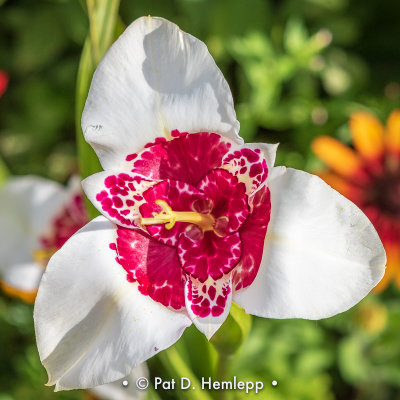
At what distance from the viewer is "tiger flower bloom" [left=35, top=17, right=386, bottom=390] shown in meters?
0.53

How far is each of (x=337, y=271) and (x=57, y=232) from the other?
68 centimetres

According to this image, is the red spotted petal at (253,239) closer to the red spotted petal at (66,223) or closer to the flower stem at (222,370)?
the flower stem at (222,370)

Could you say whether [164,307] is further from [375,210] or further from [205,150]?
[375,210]

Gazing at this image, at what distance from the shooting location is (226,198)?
0.65 m

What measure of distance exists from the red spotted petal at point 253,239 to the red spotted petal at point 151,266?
60 mm

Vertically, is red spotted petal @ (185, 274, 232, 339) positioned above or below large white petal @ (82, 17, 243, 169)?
below

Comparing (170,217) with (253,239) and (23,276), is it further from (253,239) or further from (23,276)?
(23,276)

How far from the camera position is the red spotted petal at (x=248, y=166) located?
587 mm

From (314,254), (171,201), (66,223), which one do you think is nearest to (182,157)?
(171,201)

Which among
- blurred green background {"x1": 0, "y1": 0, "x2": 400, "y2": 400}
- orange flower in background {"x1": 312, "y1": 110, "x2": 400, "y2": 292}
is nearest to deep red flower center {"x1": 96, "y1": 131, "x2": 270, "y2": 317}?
blurred green background {"x1": 0, "y1": 0, "x2": 400, "y2": 400}

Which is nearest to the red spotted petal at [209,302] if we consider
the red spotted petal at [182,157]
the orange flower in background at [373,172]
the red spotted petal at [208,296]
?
the red spotted petal at [208,296]

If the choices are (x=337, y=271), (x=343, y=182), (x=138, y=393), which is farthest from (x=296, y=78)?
(x=337, y=271)

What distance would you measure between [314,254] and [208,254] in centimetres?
14

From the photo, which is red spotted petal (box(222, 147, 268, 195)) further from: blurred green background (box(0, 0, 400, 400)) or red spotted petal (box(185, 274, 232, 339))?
blurred green background (box(0, 0, 400, 400))
